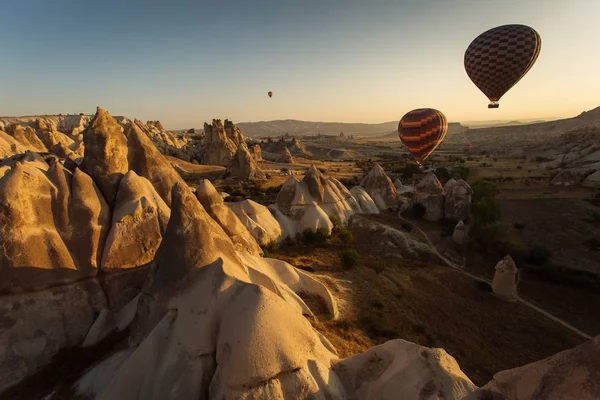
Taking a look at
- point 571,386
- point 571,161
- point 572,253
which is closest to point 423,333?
point 571,386

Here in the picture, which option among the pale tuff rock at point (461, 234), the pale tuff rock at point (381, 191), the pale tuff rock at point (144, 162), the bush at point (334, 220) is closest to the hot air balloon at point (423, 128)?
the pale tuff rock at point (381, 191)

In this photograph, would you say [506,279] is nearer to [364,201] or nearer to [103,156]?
[364,201]

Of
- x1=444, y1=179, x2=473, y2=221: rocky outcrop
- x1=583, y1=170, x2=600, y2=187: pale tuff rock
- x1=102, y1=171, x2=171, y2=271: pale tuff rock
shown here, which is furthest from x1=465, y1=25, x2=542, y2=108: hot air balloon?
x1=102, y1=171, x2=171, y2=271: pale tuff rock

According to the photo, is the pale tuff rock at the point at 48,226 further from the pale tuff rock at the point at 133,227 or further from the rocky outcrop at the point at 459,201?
the rocky outcrop at the point at 459,201

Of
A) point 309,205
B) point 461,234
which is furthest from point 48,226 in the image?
point 461,234

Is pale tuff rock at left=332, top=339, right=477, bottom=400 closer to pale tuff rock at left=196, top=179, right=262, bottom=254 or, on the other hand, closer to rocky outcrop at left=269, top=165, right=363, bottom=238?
pale tuff rock at left=196, top=179, right=262, bottom=254

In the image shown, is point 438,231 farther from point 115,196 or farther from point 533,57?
point 115,196
